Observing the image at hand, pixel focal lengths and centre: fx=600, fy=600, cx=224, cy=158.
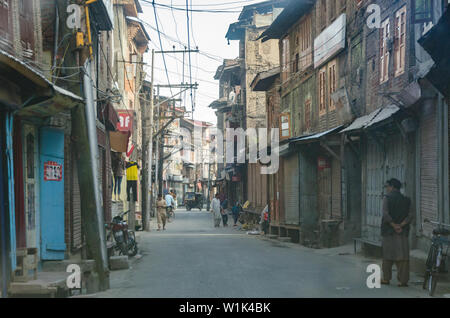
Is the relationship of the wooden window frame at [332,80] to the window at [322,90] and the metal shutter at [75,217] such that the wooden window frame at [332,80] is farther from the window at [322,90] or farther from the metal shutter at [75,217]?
the metal shutter at [75,217]

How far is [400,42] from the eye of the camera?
1514 cm

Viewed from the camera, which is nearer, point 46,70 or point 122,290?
point 122,290

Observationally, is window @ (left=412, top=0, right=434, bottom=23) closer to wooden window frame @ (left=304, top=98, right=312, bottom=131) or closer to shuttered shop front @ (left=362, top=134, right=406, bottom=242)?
shuttered shop front @ (left=362, top=134, right=406, bottom=242)

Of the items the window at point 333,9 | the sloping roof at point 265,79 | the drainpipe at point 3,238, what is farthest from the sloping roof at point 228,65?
the drainpipe at point 3,238

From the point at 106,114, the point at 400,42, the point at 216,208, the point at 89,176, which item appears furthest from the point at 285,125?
the point at 89,176

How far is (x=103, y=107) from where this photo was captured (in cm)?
1759

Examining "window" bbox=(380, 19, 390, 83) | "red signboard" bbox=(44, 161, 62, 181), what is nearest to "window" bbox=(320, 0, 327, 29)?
"window" bbox=(380, 19, 390, 83)

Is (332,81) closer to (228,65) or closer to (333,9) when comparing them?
(333,9)

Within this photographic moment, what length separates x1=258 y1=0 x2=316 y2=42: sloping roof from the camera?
2552 cm

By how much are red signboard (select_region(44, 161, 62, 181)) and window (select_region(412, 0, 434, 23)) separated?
834cm
